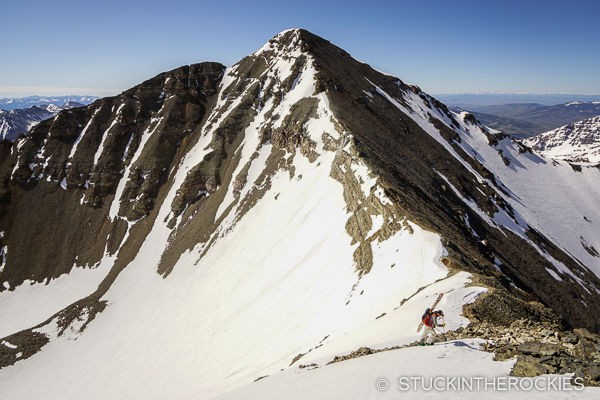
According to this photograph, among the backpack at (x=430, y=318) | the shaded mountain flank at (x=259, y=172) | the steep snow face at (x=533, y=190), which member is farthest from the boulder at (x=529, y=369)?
the steep snow face at (x=533, y=190)

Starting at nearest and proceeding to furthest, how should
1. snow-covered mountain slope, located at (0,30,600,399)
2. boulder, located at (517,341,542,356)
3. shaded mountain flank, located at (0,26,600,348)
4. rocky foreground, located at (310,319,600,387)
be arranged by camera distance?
rocky foreground, located at (310,319,600,387) < boulder, located at (517,341,542,356) < snow-covered mountain slope, located at (0,30,600,399) < shaded mountain flank, located at (0,26,600,348)

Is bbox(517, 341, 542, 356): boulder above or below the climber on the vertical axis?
above

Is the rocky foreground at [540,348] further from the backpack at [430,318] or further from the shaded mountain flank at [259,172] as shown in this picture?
the shaded mountain flank at [259,172]

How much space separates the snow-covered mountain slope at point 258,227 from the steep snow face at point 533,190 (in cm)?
66

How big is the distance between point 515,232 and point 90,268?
93.4m

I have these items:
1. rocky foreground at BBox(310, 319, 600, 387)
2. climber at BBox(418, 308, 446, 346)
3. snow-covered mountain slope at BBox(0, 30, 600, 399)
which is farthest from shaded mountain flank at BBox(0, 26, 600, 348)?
climber at BBox(418, 308, 446, 346)

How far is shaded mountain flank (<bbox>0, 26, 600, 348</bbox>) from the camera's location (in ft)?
141

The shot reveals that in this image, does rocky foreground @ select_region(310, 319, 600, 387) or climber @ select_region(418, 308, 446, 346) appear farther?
climber @ select_region(418, 308, 446, 346)

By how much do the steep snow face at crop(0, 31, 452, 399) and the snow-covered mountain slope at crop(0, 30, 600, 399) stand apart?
31 centimetres

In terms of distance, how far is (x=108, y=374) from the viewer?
43969mm

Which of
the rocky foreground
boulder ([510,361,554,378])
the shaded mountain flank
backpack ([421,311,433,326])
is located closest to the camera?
the rocky foreground

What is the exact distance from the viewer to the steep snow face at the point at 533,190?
5716cm

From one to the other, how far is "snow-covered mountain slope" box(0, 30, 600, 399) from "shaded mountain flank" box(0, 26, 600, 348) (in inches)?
19.5

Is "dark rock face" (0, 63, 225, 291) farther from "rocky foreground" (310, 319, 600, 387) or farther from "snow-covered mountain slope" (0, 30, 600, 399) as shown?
"rocky foreground" (310, 319, 600, 387)
